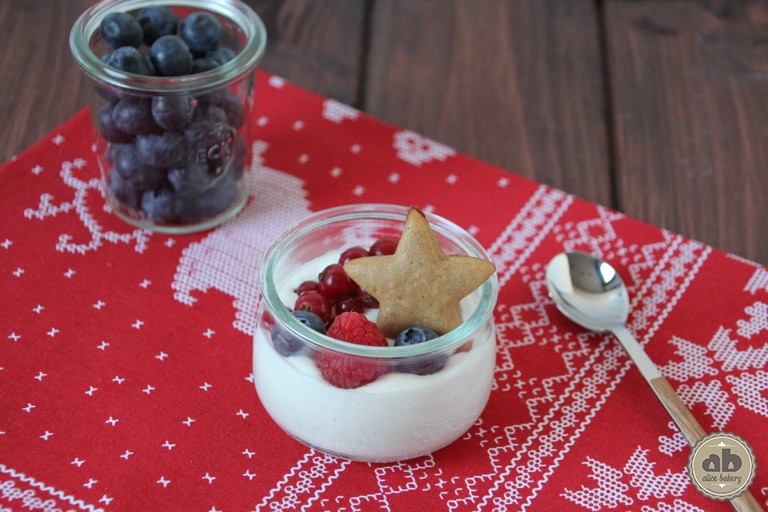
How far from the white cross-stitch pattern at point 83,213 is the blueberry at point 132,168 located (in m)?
0.07

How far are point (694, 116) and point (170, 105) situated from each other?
91 centimetres

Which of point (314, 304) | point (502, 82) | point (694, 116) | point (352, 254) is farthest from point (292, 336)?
point (694, 116)

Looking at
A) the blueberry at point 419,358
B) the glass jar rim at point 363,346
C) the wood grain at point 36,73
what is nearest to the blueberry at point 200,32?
the wood grain at point 36,73

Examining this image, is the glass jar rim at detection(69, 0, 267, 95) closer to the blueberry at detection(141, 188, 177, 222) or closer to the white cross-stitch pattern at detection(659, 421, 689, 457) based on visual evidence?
the blueberry at detection(141, 188, 177, 222)

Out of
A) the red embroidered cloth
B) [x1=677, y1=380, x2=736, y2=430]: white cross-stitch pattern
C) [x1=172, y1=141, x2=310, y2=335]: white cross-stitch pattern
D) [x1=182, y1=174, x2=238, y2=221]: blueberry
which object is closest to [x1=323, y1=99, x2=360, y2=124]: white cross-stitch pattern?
the red embroidered cloth

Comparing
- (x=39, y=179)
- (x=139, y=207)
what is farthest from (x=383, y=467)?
(x=39, y=179)

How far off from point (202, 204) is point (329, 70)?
47cm

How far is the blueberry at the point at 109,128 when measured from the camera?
121cm

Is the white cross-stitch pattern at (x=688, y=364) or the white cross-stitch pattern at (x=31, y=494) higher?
the white cross-stitch pattern at (x=688, y=364)

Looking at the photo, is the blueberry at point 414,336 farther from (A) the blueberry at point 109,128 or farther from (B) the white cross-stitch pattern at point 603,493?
(A) the blueberry at point 109,128

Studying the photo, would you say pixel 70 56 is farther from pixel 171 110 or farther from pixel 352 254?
pixel 352 254

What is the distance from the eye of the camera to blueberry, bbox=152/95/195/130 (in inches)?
46.4

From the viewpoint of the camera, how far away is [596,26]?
1813mm
